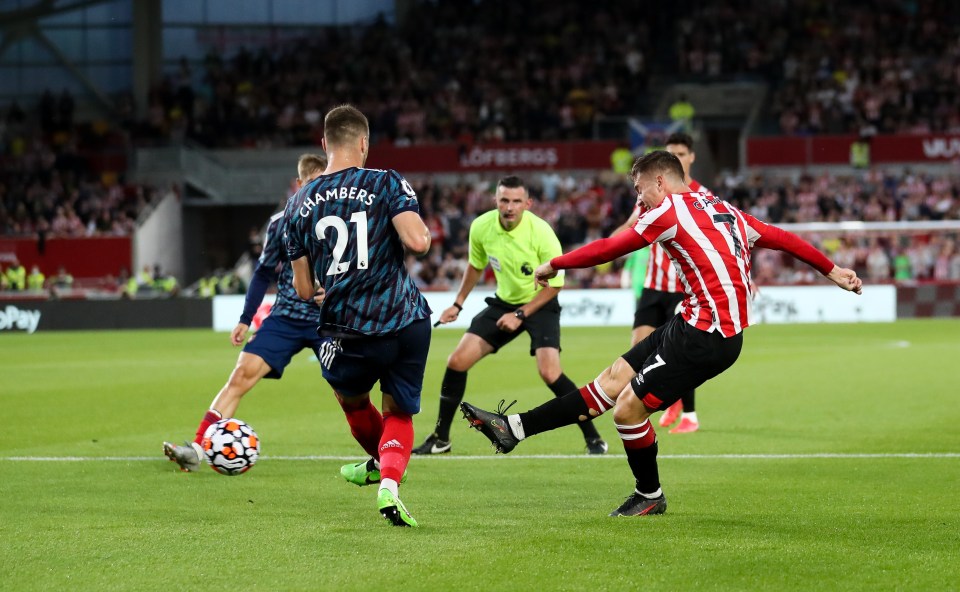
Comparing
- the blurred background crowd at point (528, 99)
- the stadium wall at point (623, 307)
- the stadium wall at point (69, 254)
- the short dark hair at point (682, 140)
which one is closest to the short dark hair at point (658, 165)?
the short dark hair at point (682, 140)

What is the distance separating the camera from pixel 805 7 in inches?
1689

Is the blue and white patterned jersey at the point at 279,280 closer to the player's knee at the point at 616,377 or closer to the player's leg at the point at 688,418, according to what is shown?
the player's knee at the point at 616,377

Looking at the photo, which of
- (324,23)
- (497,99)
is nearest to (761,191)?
(497,99)

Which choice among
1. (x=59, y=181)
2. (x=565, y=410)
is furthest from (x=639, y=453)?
(x=59, y=181)

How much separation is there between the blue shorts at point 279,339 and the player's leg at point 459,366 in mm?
1233

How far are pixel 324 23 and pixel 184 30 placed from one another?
505cm

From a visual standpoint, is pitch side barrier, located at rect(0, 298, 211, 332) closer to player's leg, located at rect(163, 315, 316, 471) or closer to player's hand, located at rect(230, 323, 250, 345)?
player's leg, located at rect(163, 315, 316, 471)

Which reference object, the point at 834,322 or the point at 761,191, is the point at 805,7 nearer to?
the point at 761,191

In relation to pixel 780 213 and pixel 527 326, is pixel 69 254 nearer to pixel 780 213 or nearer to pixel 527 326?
pixel 780 213

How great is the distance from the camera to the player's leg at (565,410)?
7.25 metres

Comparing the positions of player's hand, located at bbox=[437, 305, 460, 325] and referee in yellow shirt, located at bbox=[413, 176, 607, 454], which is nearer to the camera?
player's hand, located at bbox=[437, 305, 460, 325]

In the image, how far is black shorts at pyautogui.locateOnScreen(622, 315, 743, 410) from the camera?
275 inches

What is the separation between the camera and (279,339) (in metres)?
9.34

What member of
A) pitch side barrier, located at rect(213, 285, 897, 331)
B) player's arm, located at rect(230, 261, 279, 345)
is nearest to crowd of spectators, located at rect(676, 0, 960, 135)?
pitch side barrier, located at rect(213, 285, 897, 331)
